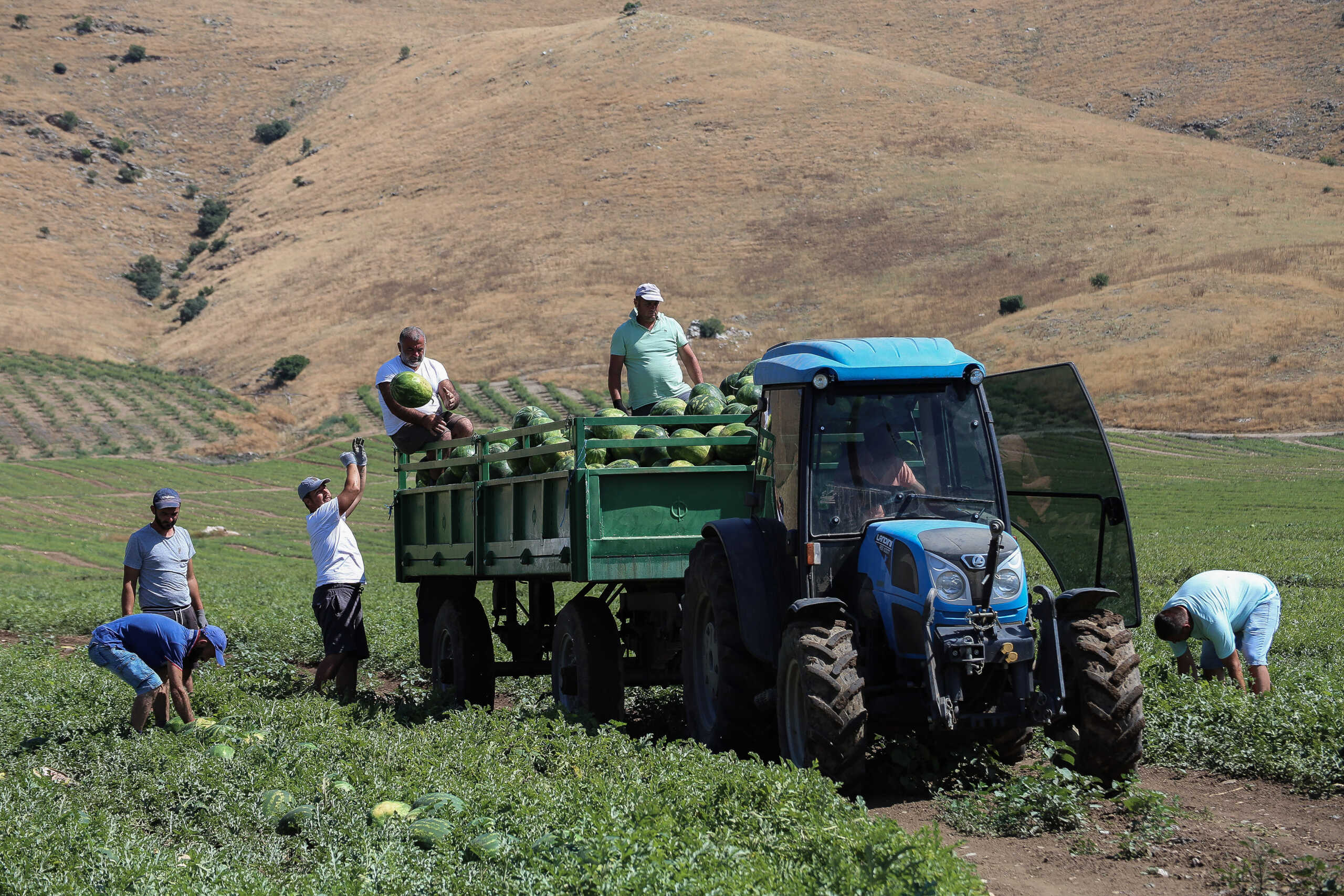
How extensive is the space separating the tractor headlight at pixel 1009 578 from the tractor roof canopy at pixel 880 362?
113cm

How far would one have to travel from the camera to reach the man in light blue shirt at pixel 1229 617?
923cm

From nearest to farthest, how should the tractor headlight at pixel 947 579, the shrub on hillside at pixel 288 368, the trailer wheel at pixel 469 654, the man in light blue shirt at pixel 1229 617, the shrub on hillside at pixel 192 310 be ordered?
the tractor headlight at pixel 947 579 < the man in light blue shirt at pixel 1229 617 < the trailer wheel at pixel 469 654 < the shrub on hillside at pixel 288 368 < the shrub on hillside at pixel 192 310

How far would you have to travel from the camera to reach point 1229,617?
30.6ft

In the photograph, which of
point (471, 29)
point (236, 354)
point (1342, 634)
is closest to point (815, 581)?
point (1342, 634)

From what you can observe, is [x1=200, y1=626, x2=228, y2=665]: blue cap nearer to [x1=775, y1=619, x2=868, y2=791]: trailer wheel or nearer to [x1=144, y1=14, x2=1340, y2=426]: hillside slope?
[x1=775, y1=619, x2=868, y2=791]: trailer wheel

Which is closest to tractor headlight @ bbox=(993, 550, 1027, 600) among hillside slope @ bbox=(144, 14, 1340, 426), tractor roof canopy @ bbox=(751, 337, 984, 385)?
tractor roof canopy @ bbox=(751, 337, 984, 385)

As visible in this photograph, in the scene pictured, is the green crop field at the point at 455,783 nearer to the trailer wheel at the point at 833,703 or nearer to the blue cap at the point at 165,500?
the trailer wheel at the point at 833,703

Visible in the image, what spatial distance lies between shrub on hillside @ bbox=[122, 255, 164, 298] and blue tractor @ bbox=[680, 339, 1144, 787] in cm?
9813

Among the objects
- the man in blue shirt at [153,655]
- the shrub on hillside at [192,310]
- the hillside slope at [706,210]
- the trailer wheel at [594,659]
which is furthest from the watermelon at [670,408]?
the shrub on hillside at [192,310]

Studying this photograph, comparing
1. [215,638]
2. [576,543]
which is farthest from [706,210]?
[576,543]

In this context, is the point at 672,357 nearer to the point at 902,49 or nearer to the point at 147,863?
the point at 147,863

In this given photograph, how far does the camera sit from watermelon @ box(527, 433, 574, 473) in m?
9.73

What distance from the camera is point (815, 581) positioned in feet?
24.9

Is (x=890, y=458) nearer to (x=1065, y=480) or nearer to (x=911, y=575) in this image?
(x=911, y=575)
